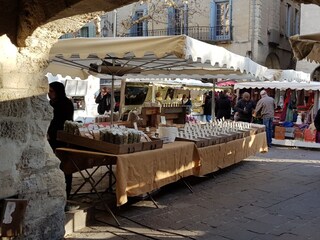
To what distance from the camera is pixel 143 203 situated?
569cm

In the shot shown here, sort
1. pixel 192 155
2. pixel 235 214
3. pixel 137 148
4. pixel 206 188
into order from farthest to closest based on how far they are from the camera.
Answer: pixel 206 188 → pixel 192 155 → pixel 235 214 → pixel 137 148

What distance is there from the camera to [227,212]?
546cm

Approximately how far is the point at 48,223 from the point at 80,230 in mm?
1245

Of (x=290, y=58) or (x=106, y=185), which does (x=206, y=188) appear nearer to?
(x=106, y=185)

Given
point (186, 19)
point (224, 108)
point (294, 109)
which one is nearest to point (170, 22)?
point (186, 19)

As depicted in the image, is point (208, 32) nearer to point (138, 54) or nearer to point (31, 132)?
point (138, 54)

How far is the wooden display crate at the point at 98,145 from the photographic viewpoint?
4781mm

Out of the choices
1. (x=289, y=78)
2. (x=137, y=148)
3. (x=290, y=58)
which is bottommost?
(x=137, y=148)

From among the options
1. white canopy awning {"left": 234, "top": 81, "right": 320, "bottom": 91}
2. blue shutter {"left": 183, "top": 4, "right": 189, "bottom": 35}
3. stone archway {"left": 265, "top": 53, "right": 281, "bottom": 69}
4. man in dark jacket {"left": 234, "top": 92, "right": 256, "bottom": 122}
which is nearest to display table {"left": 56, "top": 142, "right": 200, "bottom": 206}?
man in dark jacket {"left": 234, "top": 92, "right": 256, "bottom": 122}

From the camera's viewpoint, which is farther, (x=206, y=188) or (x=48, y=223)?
(x=206, y=188)

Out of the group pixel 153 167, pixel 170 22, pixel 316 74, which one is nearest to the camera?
pixel 153 167

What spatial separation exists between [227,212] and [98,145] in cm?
→ 192

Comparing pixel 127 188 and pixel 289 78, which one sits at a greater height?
pixel 289 78

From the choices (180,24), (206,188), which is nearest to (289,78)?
(206,188)
